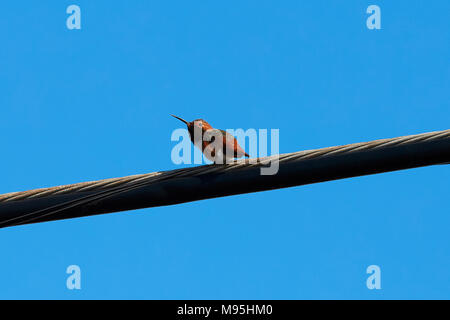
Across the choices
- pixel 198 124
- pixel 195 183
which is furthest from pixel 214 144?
pixel 195 183

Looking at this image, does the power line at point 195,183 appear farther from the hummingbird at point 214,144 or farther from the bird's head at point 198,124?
the bird's head at point 198,124

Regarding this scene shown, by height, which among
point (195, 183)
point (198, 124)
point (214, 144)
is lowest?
point (195, 183)

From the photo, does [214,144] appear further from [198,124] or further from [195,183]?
[195,183]

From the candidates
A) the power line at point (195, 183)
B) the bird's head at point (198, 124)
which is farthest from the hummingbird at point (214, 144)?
the power line at point (195, 183)

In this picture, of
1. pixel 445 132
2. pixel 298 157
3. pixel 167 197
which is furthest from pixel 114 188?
pixel 445 132

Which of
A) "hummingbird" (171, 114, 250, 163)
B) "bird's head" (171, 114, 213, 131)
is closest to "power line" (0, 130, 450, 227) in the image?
"hummingbird" (171, 114, 250, 163)
